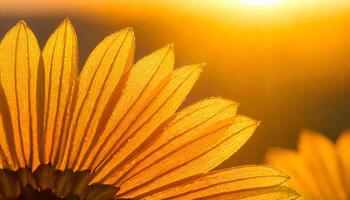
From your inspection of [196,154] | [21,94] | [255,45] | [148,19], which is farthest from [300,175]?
[148,19]

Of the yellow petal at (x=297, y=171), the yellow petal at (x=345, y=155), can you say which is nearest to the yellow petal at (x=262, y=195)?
the yellow petal at (x=297, y=171)

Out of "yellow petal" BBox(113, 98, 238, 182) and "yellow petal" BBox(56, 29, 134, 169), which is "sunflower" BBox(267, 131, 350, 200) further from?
"yellow petal" BBox(56, 29, 134, 169)

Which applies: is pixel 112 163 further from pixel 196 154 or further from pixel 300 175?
pixel 300 175

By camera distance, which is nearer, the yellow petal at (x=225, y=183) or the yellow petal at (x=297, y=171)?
the yellow petal at (x=225, y=183)

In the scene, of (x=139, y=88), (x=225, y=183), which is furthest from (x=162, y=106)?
(x=225, y=183)

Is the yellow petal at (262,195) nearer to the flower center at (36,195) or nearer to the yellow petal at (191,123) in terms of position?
the yellow petal at (191,123)

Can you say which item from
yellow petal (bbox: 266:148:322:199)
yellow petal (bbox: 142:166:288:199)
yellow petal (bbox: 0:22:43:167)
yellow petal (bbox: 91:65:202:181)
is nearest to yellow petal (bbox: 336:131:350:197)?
yellow petal (bbox: 266:148:322:199)
